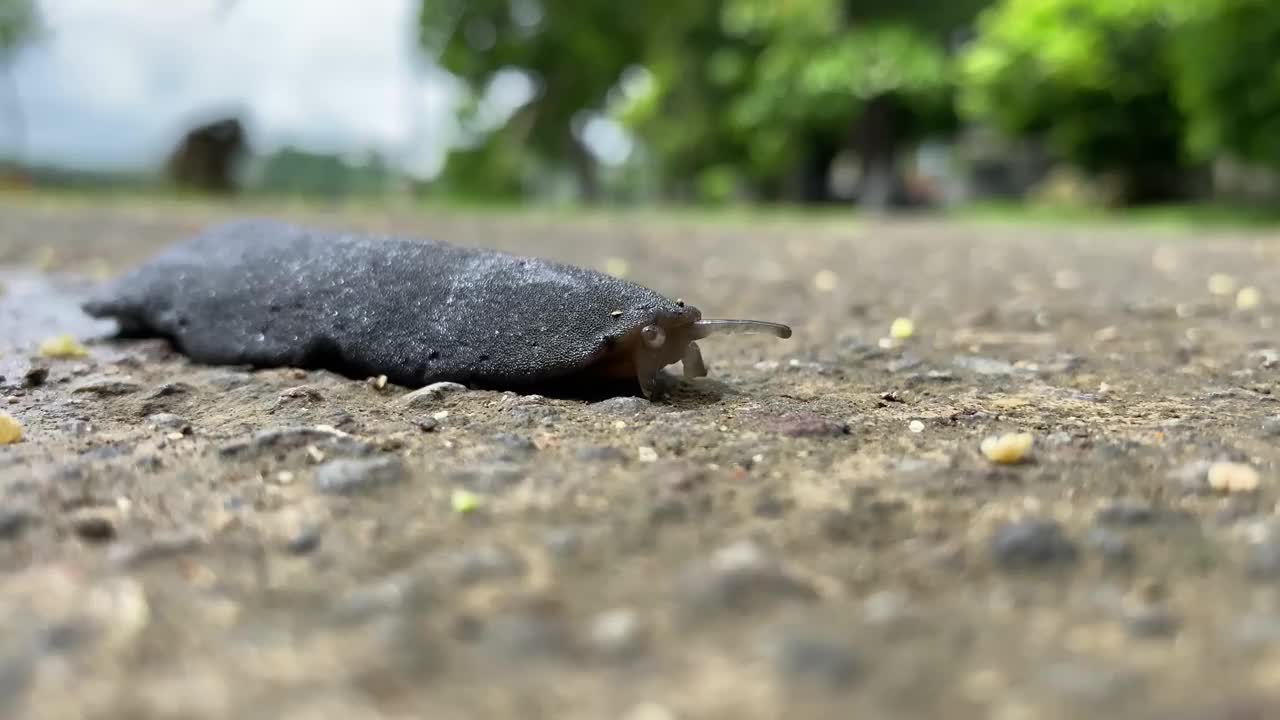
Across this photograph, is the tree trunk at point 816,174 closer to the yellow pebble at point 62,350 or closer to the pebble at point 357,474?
the yellow pebble at point 62,350

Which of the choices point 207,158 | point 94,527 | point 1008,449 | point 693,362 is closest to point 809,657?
point 1008,449

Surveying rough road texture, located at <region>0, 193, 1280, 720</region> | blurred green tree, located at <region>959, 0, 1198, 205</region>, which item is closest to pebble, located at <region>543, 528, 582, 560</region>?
rough road texture, located at <region>0, 193, 1280, 720</region>

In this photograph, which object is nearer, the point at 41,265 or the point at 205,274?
the point at 205,274

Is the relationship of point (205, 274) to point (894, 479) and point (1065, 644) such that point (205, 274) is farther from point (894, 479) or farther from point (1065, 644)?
point (1065, 644)

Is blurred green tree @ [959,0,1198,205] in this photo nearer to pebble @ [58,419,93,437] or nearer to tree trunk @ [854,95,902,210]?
tree trunk @ [854,95,902,210]

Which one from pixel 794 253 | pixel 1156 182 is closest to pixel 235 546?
pixel 794 253

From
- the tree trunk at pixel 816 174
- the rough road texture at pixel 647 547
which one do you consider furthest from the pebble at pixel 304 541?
the tree trunk at pixel 816 174

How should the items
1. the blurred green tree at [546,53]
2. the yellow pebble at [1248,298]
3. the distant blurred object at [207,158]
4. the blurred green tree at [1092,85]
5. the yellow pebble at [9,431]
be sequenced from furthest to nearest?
the blurred green tree at [546,53] → the distant blurred object at [207,158] → the blurred green tree at [1092,85] → the yellow pebble at [1248,298] → the yellow pebble at [9,431]
